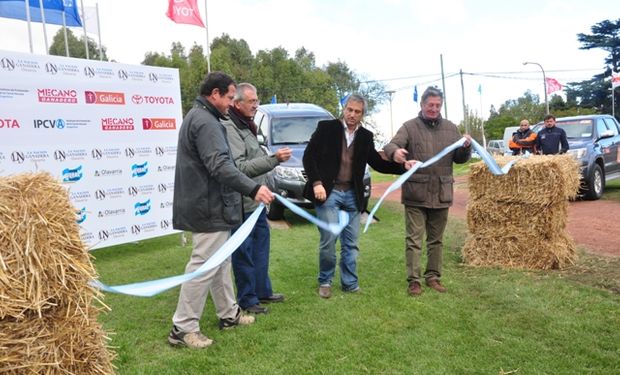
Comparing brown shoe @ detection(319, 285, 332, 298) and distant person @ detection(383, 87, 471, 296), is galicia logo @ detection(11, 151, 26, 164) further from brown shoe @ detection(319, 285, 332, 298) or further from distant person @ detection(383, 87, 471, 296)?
distant person @ detection(383, 87, 471, 296)

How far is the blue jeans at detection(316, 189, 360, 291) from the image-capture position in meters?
4.80

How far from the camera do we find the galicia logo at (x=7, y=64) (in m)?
5.55

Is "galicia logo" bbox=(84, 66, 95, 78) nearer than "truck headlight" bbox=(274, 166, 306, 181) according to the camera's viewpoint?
Yes

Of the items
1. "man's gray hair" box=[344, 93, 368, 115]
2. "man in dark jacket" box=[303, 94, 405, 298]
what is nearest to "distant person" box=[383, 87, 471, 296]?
"man in dark jacket" box=[303, 94, 405, 298]

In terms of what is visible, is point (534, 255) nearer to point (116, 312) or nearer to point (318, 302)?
point (318, 302)

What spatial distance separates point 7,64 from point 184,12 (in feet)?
20.2

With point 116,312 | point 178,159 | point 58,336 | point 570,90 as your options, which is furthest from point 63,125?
point 570,90

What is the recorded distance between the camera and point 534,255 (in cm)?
586

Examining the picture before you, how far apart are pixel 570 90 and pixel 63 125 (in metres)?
58.8

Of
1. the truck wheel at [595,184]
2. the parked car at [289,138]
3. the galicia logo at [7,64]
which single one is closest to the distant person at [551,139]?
the truck wheel at [595,184]

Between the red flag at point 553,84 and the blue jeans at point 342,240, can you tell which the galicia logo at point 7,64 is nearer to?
the blue jeans at point 342,240

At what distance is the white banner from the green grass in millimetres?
1165

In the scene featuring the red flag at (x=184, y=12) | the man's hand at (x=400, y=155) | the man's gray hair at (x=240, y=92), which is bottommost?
the man's hand at (x=400, y=155)

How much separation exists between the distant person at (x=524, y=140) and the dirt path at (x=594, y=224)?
1549mm
